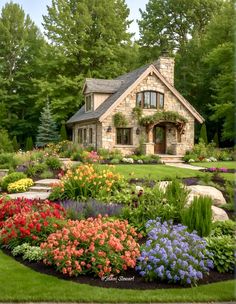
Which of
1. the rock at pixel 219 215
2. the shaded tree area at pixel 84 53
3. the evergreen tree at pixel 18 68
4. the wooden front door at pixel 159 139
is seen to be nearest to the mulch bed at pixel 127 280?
the rock at pixel 219 215

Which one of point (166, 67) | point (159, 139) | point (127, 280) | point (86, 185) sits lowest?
point (127, 280)

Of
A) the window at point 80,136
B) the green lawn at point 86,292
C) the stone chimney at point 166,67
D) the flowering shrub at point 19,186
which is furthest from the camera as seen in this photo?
the window at point 80,136

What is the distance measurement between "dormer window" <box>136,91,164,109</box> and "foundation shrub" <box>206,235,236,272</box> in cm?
1965

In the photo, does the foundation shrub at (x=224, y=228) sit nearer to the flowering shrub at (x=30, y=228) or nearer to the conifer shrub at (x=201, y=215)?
the conifer shrub at (x=201, y=215)

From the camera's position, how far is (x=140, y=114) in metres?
25.7

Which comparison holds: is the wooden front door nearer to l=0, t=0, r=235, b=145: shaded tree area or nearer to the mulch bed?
l=0, t=0, r=235, b=145: shaded tree area

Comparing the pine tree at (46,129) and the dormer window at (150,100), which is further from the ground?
the dormer window at (150,100)

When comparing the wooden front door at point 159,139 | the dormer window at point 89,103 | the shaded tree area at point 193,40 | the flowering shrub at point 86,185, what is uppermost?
the shaded tree area at point 193,40

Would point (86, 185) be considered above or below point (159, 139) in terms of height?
below

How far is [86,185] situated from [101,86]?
1783 cm

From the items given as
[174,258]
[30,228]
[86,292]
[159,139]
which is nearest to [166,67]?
[159,139]

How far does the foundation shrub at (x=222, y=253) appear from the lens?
250 inches

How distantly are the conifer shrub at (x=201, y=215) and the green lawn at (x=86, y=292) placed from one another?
1.41m

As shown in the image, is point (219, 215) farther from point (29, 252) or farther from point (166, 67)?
point (166, 67)
